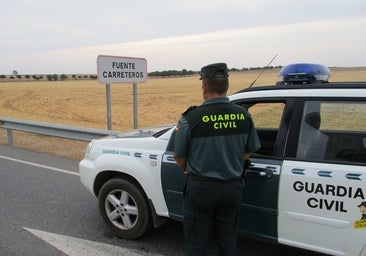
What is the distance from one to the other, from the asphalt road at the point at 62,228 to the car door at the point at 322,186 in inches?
33.7

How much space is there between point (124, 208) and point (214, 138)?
6.33 ft

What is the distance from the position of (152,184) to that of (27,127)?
6.93 meters

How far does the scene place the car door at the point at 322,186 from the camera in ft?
9.89

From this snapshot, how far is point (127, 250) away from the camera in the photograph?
13.6 ft

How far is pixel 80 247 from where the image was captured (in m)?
4.21

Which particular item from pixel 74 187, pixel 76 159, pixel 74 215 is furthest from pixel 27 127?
pixel 74 215

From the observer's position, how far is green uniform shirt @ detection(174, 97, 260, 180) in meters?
2.80

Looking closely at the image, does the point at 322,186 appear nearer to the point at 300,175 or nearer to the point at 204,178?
the point at 300,175

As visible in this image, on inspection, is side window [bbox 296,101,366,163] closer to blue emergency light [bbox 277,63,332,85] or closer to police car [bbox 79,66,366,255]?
police car [bbox 79,66,366,255]

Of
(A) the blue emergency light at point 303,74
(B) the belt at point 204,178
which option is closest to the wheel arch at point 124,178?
(B) the belt at point 204,178

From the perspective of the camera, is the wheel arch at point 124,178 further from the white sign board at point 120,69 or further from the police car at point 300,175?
the white sign board at point 120,69

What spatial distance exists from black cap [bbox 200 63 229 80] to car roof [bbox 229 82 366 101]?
2.81 feet

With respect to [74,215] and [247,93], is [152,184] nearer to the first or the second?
[247,93]

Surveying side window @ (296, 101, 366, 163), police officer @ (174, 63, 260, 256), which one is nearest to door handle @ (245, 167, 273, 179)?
side window @ (296, 101, 366, 163)
